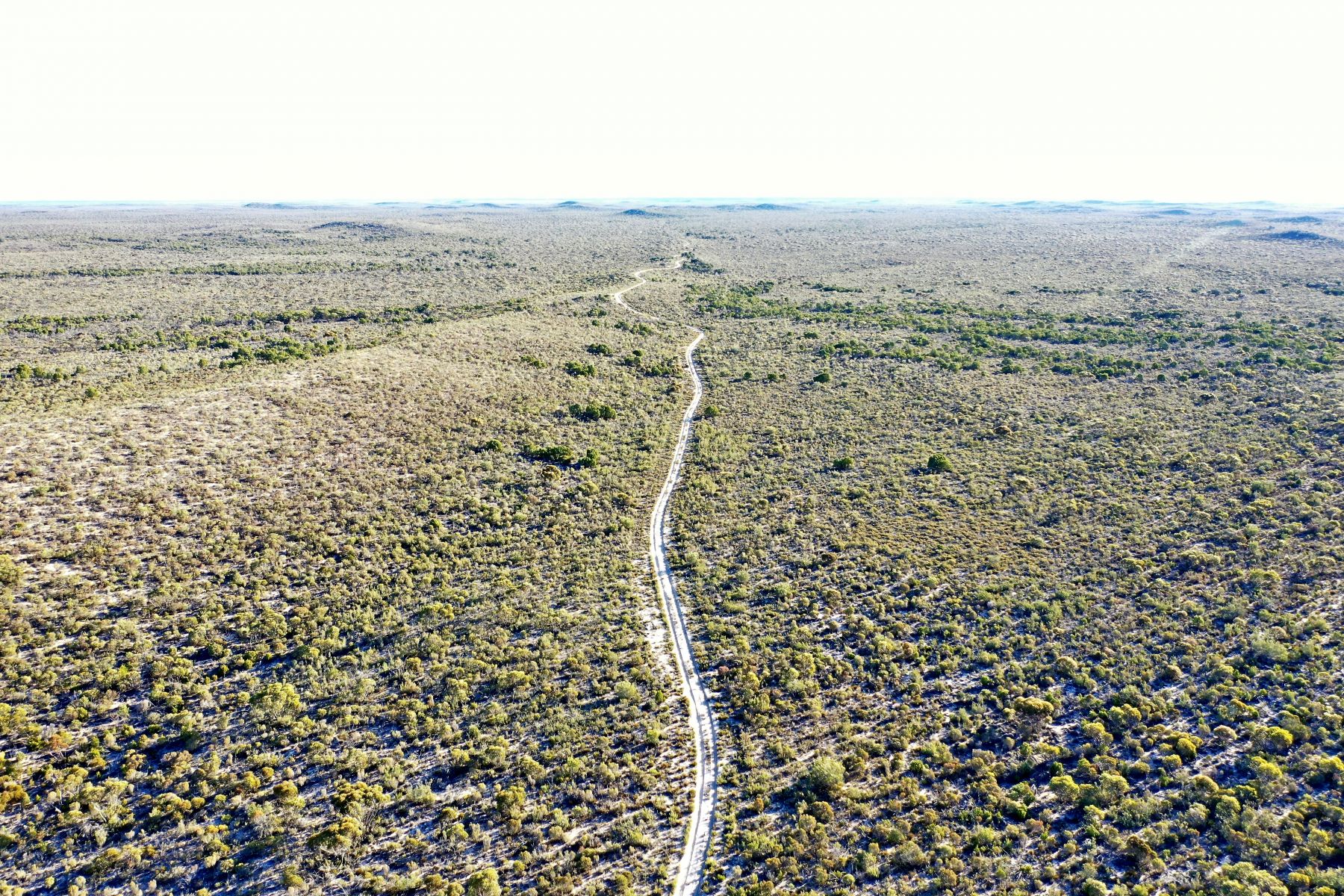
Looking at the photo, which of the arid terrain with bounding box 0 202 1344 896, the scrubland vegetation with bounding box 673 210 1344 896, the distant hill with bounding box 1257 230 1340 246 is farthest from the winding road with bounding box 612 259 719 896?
the distant hill with bounding box 1257 230 1340 246

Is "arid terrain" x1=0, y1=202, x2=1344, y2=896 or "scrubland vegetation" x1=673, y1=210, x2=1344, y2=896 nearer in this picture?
"arid terrain" x1=0, y1=202, x2=1344, y2=896

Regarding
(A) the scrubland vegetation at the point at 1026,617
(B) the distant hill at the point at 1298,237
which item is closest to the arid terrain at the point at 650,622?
(A) the scrubland vegetation at the point at 1026,617

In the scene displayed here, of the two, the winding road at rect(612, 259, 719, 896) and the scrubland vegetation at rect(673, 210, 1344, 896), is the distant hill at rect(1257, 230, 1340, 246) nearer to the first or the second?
the scrubland vegetation at rect(673, 210, 1344, 896)

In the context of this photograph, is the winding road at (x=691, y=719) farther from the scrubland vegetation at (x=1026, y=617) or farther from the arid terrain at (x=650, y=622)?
the scrubland vegetation at (x=1026, y=617)

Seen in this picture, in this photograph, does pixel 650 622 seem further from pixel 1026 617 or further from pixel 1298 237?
pixel 1298 237

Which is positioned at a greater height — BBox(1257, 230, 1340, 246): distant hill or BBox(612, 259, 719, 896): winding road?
BBox(1257, 230, 1340, 246): distant hill

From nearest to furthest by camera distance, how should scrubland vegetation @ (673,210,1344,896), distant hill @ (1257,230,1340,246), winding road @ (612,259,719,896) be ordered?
winding road @ (612,259,719,896), scrubland vegetation @ (673,210,1344,896), distant hill @ (1257,230,1340,246)
